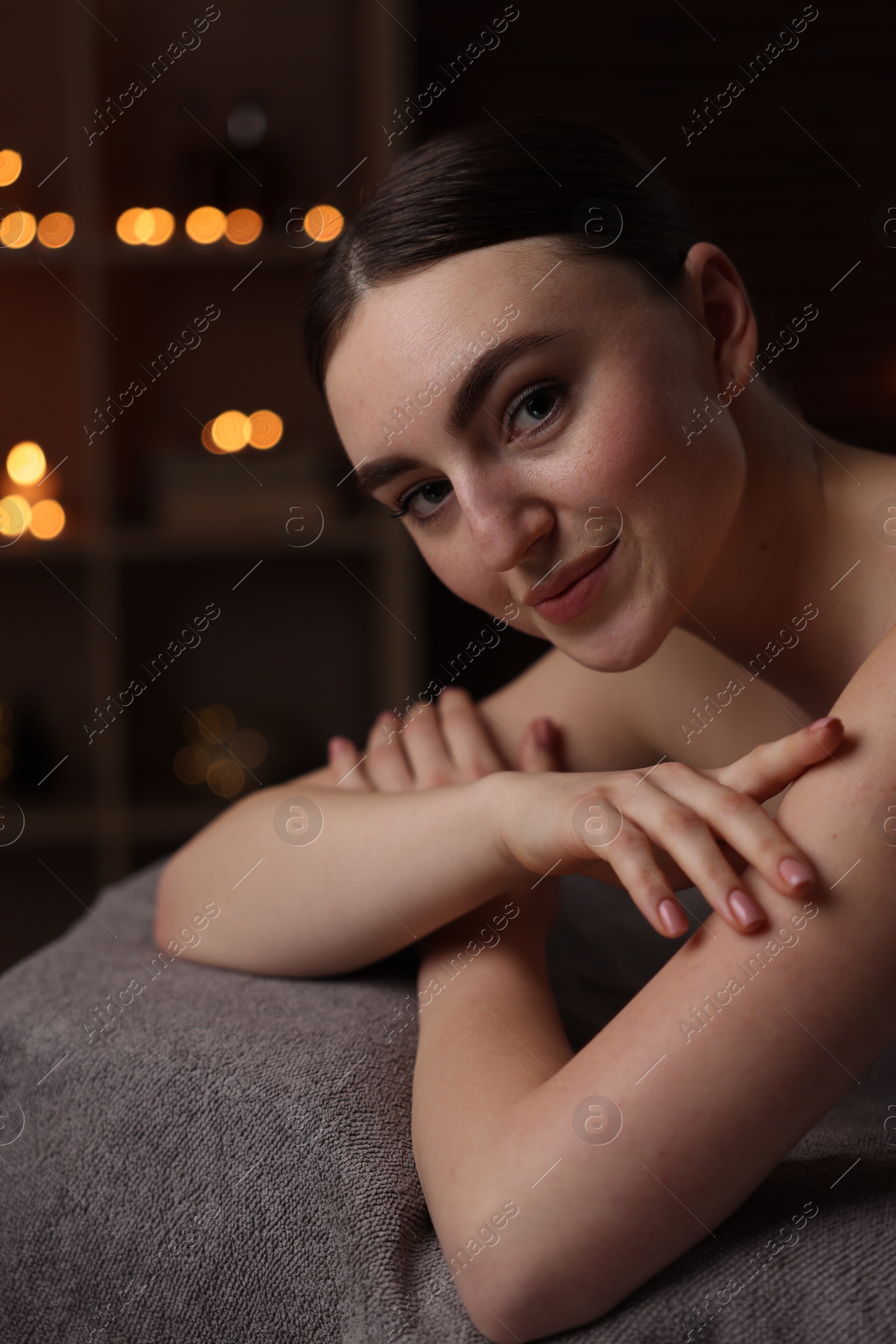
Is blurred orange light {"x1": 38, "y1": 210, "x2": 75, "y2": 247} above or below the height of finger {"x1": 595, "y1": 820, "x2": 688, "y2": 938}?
above

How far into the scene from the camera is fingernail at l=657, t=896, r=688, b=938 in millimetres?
583

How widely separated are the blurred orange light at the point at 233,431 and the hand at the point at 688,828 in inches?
85.0

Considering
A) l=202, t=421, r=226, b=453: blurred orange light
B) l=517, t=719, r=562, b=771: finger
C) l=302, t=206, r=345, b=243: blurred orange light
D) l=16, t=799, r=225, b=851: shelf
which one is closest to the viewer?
l=517, t=719, r=562, b=771: finger

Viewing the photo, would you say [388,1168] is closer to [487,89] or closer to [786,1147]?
[786,1147]

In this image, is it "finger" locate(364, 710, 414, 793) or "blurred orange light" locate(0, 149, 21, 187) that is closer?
"finger" locate(364, 710, 414, 793)

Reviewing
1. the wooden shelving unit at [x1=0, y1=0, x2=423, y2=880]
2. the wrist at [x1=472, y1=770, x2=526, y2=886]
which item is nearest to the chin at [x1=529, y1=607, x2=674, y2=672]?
the wrist at [x1=472, y1=770, x2=526, y2=886]

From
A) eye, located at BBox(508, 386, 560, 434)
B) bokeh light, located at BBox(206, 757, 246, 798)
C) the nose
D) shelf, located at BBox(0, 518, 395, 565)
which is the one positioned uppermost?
shelf, located at BBox(0, 518, 395, 565)

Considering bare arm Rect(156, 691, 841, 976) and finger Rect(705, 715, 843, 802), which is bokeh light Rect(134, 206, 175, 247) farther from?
finger Rect(705, 715, 843, 802)

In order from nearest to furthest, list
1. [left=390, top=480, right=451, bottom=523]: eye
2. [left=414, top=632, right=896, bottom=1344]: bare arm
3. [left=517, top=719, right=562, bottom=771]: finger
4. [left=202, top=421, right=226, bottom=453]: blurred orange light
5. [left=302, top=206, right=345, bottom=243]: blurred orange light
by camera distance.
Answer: [left=414, top=632, right=896, bottom=1344]: bare arm
[left=390, top=480, right=451, bottom=523]: eye
[left=517, top=719, right=562, bottom=771]: finger
[left=302, top=206, right=345, bottom=243]: blurred orange light
[left=202, top=421, right=226, bottom=453]: blurred orange light

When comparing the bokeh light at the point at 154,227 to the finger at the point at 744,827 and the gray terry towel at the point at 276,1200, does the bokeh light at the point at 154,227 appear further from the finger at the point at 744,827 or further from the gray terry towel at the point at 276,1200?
the finger at the point at 744,827

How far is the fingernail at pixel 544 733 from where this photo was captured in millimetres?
1135

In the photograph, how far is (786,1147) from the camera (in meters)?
0.56

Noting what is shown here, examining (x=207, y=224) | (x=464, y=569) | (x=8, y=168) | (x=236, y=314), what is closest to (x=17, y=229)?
(x=8, y=168)

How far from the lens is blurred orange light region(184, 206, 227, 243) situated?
2461 millimetres
